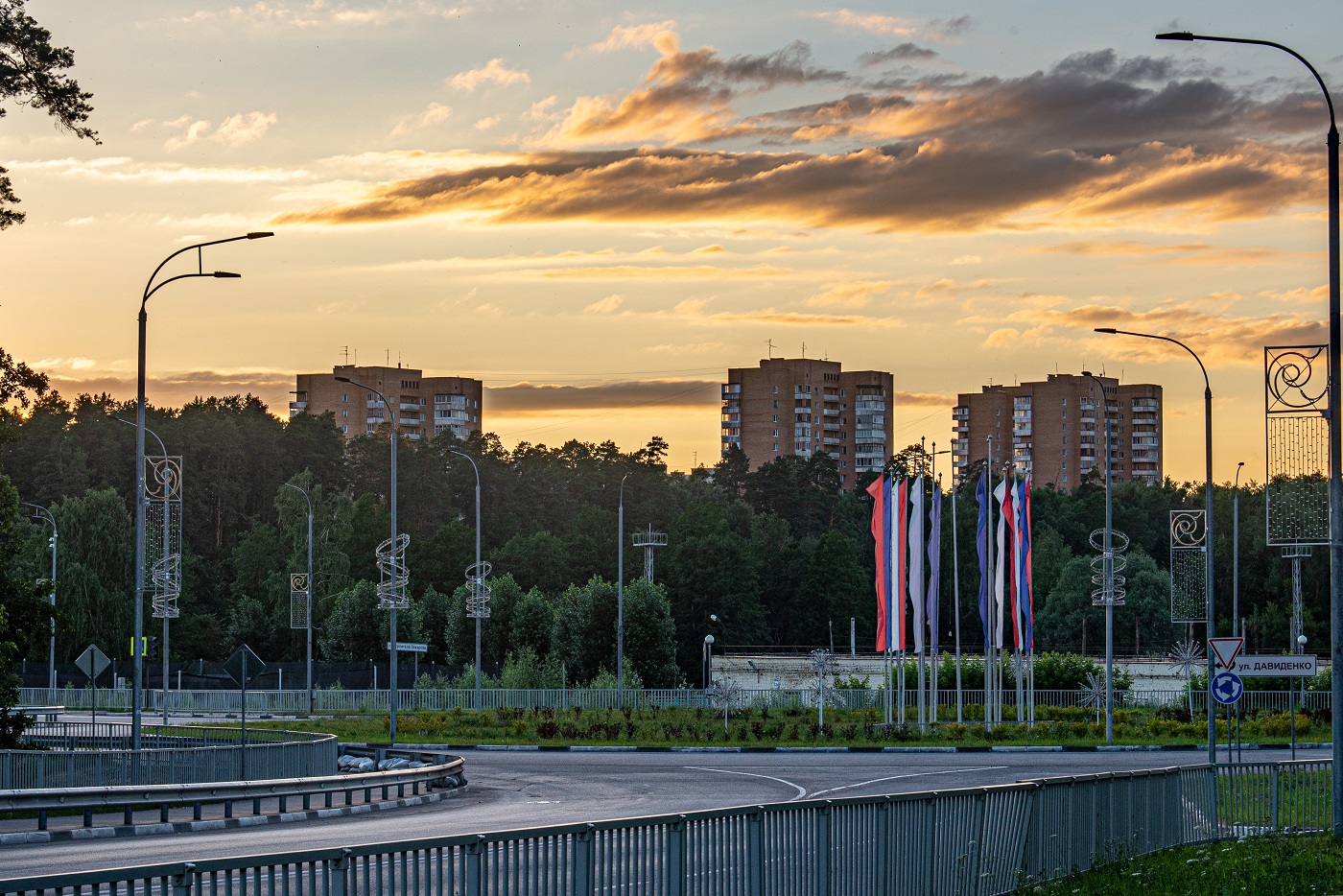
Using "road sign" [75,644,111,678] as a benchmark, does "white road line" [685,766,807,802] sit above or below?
below

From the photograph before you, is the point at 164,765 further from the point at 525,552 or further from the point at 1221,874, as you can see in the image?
the point at 525,552

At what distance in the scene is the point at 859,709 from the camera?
63719mm

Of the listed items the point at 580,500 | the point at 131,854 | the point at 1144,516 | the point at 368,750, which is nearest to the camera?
A: the point at 131,854

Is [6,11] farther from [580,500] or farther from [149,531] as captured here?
[580,500]

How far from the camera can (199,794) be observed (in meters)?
25.0

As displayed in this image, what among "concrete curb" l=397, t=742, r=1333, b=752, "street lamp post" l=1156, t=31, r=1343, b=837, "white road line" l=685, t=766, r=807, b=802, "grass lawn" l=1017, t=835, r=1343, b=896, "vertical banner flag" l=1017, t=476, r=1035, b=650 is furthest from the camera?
"vertical banner flag" l=1017, t=476, r=1035, b=650

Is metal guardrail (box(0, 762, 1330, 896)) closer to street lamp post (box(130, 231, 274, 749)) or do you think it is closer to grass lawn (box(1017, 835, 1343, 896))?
grass lawn (box(1017, 835, 1343, 896))

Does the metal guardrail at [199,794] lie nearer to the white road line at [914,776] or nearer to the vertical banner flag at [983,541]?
the white road line at [914,776]

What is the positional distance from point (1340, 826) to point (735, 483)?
144746 millimetres

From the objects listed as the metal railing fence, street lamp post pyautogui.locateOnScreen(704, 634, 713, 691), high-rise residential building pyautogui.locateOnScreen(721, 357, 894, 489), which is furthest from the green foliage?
high-rise residential building pyautogui.locateOnScreen(721, 357, 894, 489)

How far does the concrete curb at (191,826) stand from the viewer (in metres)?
22.5

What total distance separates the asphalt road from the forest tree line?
36.9 metres

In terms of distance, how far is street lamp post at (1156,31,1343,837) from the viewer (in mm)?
20047

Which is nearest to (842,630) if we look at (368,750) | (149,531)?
(149,531)
